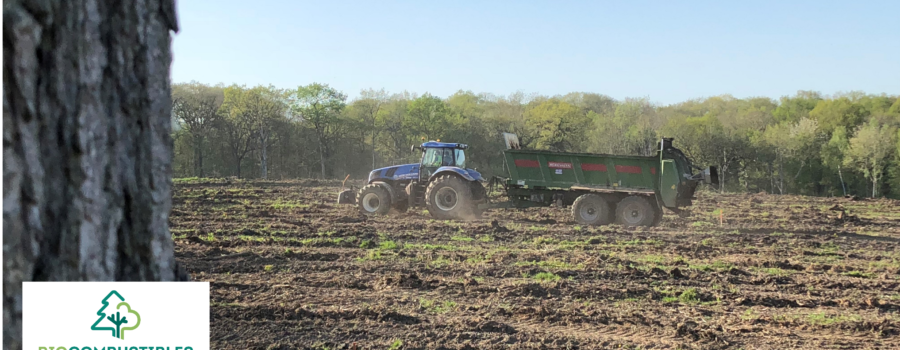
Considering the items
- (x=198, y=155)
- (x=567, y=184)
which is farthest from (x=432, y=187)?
(x=198, y=155)

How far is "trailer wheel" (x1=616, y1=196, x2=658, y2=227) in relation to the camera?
13.4 metres

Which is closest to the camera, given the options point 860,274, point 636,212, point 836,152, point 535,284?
point 535,284

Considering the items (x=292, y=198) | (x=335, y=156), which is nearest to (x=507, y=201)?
(x=292, y=198)

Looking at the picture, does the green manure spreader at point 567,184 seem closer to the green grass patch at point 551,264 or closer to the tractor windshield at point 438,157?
the tractor windshield at point 438,157

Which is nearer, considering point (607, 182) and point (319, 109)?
point (607, 182)

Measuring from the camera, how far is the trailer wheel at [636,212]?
1343 cm

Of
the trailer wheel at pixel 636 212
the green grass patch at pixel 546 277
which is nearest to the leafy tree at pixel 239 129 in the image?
the trailer wheel at pixel 636 212

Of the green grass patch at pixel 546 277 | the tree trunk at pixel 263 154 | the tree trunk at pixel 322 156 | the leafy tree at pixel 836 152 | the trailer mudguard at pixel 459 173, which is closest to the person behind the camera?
the green grass patch at pixel 546 277

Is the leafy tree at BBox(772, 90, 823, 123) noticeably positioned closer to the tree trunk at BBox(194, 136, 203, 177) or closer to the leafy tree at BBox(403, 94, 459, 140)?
the leafy tree at BBox(403, 94, 459, 140)

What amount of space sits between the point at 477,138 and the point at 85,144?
41.7 meters

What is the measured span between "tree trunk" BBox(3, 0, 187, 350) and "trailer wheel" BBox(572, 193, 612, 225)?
41.3 feet

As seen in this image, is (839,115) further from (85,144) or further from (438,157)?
(85,144)

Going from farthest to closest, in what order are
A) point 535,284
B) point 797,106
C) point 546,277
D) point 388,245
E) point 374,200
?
point 797,106
point 374,200
point 388,245
point 546,277
point 535,284

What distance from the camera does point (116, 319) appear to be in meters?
1.63
